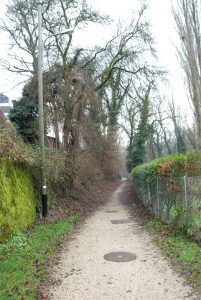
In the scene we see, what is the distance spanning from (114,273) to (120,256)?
1394 mm

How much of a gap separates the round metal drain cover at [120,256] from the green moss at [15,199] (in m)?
2.55

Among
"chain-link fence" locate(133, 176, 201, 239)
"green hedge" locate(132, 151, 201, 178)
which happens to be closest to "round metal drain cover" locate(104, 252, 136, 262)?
"chain-link fence" locate(133, 176, 201, 239)

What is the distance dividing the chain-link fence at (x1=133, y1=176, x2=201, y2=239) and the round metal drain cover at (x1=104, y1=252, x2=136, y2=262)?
1.76 m

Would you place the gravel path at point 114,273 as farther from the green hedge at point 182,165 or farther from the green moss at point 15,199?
the green hedge at point 182,165

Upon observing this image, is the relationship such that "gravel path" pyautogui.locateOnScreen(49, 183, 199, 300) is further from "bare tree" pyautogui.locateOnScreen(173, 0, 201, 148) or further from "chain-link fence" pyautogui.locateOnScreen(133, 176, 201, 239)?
"bare tree" pyautogui.locateOnScreen(173, 0, 201, 148)

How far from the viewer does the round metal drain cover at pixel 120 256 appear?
8195mm

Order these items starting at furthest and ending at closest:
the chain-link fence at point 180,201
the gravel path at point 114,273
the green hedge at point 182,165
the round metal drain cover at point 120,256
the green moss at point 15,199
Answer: the green hedge at point 182,165
the green moss at point 15,199
the chain-link fence at point 180,201
the round metal drain cover at point 120,256
the gravel path at point 114,273

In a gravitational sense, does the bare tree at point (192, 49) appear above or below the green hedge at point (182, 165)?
above

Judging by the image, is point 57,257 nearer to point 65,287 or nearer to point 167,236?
point 65,287

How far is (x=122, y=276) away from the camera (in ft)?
22.6

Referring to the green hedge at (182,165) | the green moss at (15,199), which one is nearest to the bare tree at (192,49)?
the green hedge at (182,165)

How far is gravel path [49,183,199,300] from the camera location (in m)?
5.94

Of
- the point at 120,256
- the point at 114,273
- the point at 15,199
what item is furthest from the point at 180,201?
the point at 15,199

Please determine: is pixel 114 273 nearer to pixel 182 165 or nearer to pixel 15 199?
pixel 15 199
